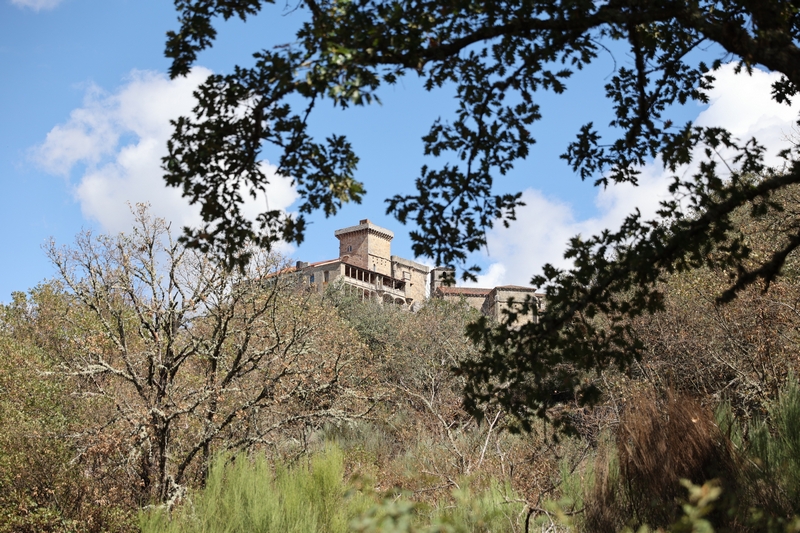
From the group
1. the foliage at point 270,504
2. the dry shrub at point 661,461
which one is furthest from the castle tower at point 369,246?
the dry shrub at point 661,461

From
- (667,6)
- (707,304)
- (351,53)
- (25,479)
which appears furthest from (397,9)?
(707,304)

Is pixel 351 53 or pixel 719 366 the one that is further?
pixel 719 366

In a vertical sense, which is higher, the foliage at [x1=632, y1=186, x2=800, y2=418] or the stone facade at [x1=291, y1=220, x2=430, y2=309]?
the stone facade at [x1=291, y1=220, x2=430, y2=309]

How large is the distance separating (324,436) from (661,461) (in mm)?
9125

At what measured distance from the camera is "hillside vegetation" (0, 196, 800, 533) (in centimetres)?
732

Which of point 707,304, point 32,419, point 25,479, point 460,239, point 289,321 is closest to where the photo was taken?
point 460,239

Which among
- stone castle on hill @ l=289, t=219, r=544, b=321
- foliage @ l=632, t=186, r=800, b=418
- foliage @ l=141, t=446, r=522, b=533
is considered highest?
stone castle on hill @ l=289, t=219, r=544, b=321

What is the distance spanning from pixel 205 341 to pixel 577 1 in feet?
31.6

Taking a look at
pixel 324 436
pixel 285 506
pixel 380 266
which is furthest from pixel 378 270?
pixel 285 506

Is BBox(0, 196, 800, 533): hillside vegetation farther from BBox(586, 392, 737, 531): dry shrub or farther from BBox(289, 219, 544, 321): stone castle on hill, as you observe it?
BBox(289, 219, 544, 321): stone castle on hill

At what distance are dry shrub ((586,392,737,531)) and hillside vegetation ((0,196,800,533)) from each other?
0.8 inches

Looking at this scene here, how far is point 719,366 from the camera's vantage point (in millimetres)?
16719

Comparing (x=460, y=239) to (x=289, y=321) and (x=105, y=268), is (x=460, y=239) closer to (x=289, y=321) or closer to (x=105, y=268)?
(x=105, y=268)

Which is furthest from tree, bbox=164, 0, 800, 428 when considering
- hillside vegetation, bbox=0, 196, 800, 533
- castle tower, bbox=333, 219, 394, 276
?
castle tower, bbox=333, 219, 394, 276
